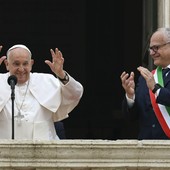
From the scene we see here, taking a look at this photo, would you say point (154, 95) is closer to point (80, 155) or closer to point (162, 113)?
point (162, 113)

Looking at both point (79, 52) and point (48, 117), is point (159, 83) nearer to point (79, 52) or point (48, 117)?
point (48, 117)

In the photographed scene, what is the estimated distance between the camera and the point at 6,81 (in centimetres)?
1144

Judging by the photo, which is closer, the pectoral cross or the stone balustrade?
the stone balustrade

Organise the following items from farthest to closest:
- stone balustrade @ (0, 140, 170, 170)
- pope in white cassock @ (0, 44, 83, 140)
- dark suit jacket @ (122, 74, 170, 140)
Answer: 1. pope in white cassock @ (0, 44, 83, 140)
2. dark suit jacket @ (122, 74, 170, 140)
3. stone balustrade @ (0, 140, 170, 170)

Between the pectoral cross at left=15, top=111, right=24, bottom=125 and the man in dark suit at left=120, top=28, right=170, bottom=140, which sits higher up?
the man in dark suit at left=120, top=28, right=170, bottom=140

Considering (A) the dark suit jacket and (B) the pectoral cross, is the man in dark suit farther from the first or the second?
(B) the pectoral cross

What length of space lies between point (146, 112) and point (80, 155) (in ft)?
3.61

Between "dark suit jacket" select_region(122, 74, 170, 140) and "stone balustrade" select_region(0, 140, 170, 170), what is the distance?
79 cm

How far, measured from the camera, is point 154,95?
10.9 meters

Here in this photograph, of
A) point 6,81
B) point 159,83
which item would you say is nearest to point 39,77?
point 6,81

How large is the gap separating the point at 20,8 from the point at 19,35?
1.22ft

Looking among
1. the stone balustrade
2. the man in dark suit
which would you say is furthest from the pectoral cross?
the stone balustrade

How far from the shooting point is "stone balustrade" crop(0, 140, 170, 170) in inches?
391

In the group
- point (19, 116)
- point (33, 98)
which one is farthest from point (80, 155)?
point (33, 98)
